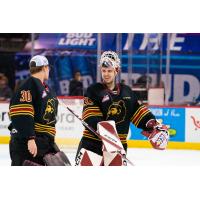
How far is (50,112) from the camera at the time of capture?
151 inches

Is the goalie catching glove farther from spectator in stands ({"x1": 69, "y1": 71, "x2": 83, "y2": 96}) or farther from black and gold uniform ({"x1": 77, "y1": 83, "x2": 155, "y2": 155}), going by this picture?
spectator in stands ({"x1": 69, "y1": 71, "x2": 83, "y2": 96})

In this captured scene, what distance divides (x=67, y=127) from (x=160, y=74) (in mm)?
2464

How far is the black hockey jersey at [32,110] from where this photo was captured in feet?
12.1

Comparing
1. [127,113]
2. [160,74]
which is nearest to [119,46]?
[160,74]

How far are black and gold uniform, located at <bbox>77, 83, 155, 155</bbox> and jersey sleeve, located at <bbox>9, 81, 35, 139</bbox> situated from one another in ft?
1.31

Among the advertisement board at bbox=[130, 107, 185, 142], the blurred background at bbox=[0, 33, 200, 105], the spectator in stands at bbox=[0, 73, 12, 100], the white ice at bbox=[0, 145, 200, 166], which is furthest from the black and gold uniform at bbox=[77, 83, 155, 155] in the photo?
the blurred background at bbox=[0, 33, 200, 105]

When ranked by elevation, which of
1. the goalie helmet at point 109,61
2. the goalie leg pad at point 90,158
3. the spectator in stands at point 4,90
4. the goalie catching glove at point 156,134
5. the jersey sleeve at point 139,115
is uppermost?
the goalie helmet at point 109,61

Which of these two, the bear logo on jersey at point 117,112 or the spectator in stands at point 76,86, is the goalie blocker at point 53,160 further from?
the spectator in stands at point 76,86

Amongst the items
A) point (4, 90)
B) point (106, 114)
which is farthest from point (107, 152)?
point (4, 90)

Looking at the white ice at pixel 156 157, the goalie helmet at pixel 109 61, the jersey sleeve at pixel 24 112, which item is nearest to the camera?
the jersey sleeve at pixel 24 112

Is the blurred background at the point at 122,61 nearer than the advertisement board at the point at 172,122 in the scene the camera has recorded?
No

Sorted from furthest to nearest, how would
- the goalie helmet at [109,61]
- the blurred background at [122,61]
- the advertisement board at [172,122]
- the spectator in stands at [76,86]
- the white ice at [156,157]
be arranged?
the blurred background at [122,61]
the spectator in stands at [76,86]
the advertisement board at [172,122]
the white ice at [156,157]
the goalie helmet at [109,61]

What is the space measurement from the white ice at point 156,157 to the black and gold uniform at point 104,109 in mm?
2565

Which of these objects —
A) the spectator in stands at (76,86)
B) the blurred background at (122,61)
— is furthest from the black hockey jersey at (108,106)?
the spectator in stands at (76,86)
